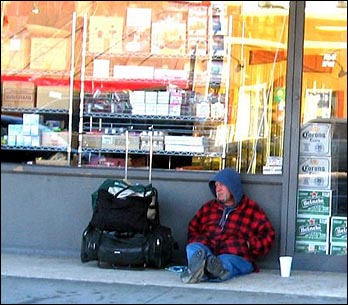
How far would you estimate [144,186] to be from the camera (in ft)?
23.9

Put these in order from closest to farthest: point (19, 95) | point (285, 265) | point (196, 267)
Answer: point (196, 267) → point (285, 265) → point (19, 95)

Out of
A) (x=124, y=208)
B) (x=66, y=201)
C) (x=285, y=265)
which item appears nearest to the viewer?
(x=124, y=208)

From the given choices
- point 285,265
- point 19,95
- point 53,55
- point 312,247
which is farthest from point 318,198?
point 19,95

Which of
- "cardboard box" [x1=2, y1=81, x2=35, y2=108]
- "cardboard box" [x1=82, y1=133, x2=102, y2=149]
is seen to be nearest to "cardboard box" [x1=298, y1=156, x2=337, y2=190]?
"cardboard box" [x1=82, y1=133, x2=102, y2=149]

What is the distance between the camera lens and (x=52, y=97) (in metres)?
8.02

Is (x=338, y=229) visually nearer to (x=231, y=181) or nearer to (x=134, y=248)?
(x=231, y=181)

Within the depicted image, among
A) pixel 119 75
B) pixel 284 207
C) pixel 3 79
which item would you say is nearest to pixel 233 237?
pixel 284 207

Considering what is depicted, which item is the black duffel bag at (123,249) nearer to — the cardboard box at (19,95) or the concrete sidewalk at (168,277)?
the concrete sidewalk at (168,277)

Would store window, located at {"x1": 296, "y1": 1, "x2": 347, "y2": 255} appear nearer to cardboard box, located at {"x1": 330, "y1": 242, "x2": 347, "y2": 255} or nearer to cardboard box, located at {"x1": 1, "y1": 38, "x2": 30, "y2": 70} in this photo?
cardboard box, located at {"x1": 330, "y1": 242, "x2": 347, "y2": 255}

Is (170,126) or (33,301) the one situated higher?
(170,126)

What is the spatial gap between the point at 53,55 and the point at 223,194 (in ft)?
6.90

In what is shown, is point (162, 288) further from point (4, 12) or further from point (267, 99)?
point (4, 12)

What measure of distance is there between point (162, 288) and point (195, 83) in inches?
82.0

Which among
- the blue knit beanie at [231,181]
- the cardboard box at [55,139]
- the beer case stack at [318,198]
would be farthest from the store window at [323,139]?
the cardboard box at [55,139]
